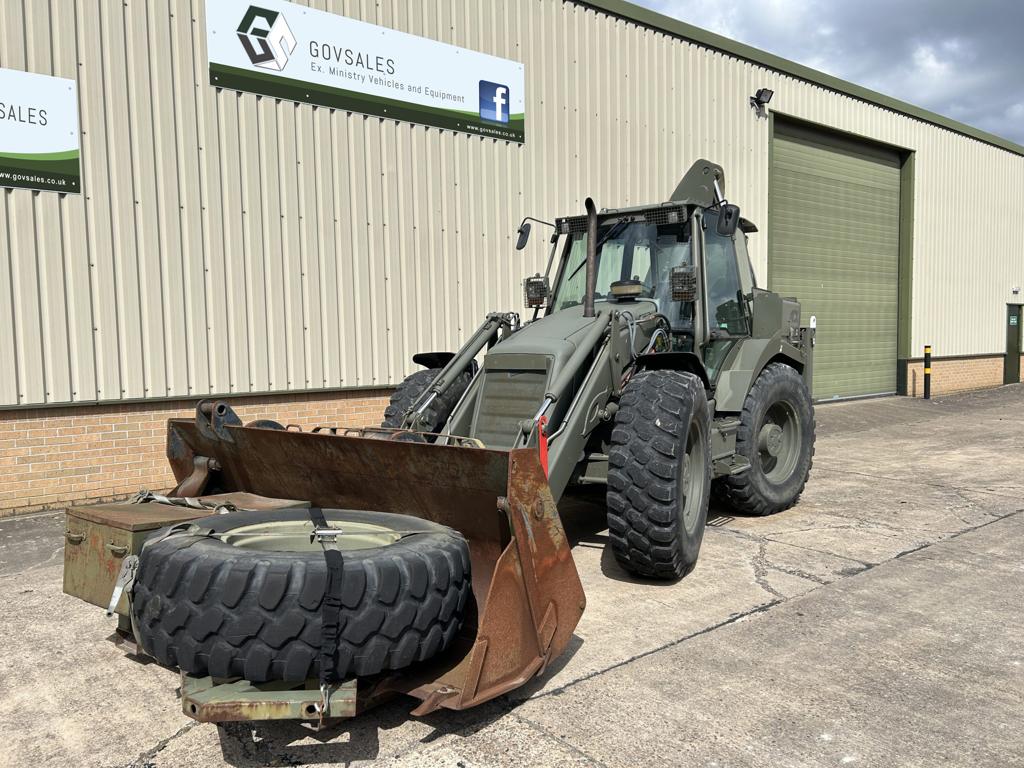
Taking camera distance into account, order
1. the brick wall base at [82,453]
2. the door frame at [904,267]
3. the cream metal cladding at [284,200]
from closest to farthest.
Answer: the brick wall base at [82,453], the cream metal cladding at [284,200], the door frame at [904,267]

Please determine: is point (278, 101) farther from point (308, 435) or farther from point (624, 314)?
point (308, 435)

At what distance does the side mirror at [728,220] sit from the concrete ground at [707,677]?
2.29 m

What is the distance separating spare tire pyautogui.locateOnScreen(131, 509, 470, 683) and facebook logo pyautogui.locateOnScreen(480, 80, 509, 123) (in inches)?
309

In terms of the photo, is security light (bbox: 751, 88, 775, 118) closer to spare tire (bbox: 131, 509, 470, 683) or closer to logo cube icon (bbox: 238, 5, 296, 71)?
logo cube icon (bbox: 238, 5, 296, 71)

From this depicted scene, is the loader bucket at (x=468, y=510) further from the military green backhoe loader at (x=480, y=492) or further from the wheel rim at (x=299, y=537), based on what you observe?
the wheel rim at (x=299, y=537)

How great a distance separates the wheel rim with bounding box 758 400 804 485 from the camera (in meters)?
6.98

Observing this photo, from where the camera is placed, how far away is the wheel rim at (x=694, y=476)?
5207mm

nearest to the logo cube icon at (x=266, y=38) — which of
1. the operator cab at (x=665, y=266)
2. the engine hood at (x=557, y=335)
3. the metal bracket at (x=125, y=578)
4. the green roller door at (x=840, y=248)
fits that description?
the operator cab at (x=665, y=266)

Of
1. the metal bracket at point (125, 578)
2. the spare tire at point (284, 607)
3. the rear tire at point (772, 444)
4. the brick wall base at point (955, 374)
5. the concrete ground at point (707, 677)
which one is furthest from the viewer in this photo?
the brick wall base at point (955, 374)

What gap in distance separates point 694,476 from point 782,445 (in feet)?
7.26

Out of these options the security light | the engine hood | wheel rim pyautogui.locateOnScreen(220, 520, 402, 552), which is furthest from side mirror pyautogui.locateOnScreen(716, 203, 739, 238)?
the security light

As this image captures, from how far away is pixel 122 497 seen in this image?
753 centimetres

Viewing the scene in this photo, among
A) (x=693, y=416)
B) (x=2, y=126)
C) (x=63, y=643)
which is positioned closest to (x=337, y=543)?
(x=63, y=643)

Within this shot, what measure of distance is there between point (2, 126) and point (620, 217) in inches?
207
